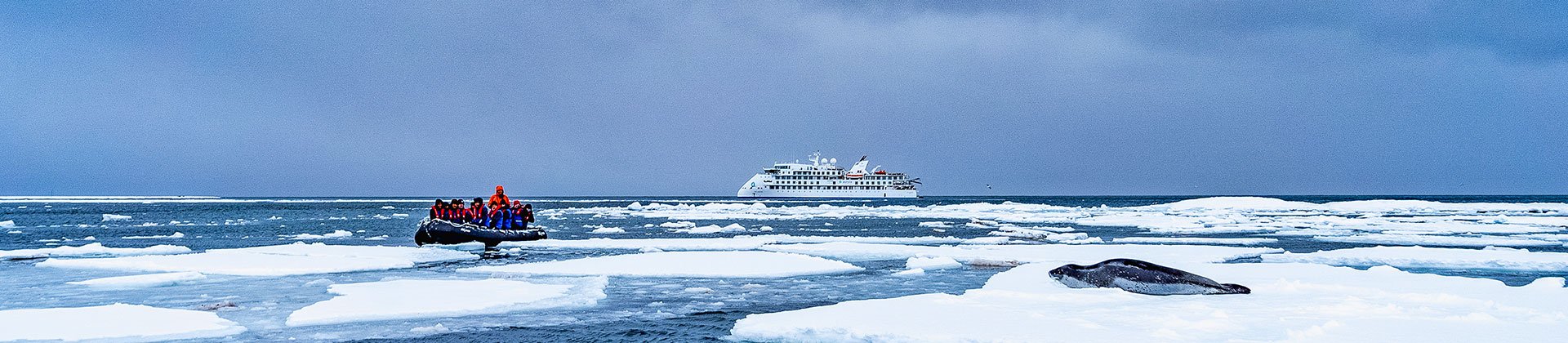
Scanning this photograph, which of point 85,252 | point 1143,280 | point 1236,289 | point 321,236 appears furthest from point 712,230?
point 1236,289

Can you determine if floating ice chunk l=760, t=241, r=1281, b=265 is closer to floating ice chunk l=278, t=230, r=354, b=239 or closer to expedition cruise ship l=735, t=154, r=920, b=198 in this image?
floating ice chunk l=278, t=230, r=354, b=239

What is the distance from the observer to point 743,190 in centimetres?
13712

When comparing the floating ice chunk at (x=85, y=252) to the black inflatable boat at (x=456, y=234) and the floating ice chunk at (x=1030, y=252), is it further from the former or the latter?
the floating ice chunk at (x=1030, y=252)

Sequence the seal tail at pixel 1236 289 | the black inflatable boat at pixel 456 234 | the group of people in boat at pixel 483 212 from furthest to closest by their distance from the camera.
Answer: the group of people in boat at pixel 483 212 < the black inflatable boat at pixel 456 234 < the seal tail at pixel 1236 289

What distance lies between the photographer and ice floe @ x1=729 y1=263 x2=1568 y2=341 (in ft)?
24.5

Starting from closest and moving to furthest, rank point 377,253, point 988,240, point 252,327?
point 252,327 → point 377,253 → point 988,240

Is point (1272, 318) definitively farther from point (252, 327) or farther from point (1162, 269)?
point (252, 327)

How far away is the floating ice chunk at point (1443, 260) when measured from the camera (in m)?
16.0

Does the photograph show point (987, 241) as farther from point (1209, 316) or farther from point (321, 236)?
point (321, 236)

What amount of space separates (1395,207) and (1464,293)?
60.3 meters

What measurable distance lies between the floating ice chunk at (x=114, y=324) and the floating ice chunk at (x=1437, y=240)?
2439 cm

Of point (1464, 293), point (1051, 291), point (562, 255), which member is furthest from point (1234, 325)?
point (562, 255)

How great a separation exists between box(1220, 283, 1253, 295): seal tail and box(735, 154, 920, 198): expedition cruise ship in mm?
121273

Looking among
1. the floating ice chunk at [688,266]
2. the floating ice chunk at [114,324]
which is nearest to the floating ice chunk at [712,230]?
the floating ice chunk at [688,266]
